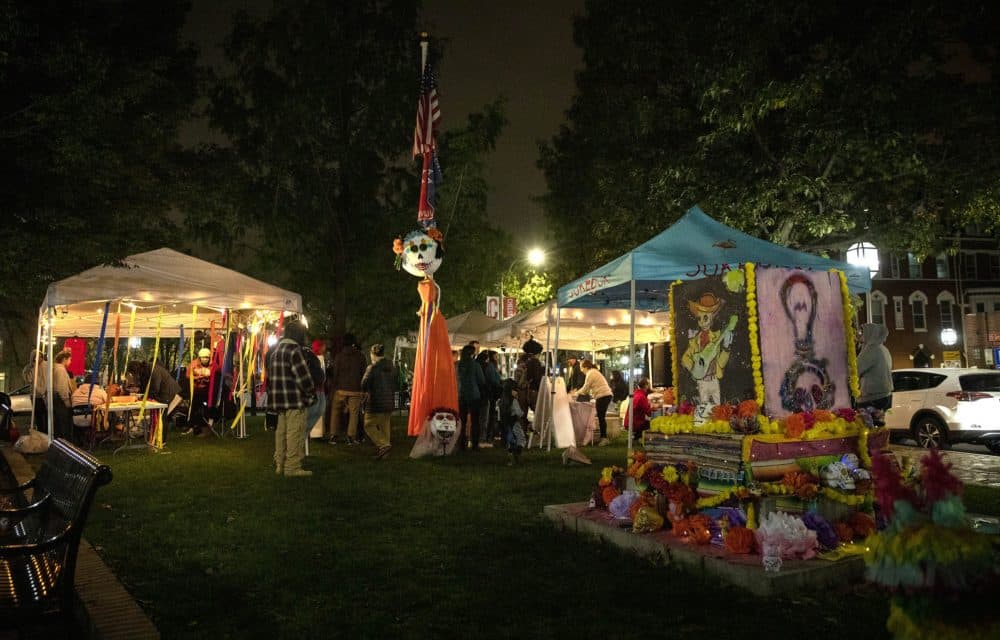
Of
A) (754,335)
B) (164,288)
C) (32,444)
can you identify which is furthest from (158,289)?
(754,335)

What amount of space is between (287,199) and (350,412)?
11494mm

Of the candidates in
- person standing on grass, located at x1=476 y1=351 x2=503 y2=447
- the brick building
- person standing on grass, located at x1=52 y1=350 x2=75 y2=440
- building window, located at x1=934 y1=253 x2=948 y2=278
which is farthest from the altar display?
building window, located at x1=934 y1=253 x2=948 y2=278

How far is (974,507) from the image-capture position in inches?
303

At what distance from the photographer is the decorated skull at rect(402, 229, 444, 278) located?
12.1 m

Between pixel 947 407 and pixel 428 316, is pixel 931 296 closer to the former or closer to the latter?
pixel 947 407

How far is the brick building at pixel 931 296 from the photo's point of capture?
2055 inches

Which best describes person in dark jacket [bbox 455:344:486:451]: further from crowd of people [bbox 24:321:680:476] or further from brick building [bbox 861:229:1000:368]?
brick building [bbox 861:229:1000:368]

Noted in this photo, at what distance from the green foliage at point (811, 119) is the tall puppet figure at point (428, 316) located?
7053mm

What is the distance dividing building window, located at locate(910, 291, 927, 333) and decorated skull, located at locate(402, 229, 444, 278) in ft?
168

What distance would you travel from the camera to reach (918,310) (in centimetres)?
5259

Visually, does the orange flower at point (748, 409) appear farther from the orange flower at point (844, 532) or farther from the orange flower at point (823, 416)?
the orange flower at point (844, 532)

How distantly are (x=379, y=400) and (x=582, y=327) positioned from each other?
8.70 metres

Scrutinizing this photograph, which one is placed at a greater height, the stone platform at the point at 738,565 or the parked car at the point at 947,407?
the parked car at the point at 947,407

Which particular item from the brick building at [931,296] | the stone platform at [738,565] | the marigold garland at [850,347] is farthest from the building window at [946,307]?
Answer: the stone platform at [738,565]
